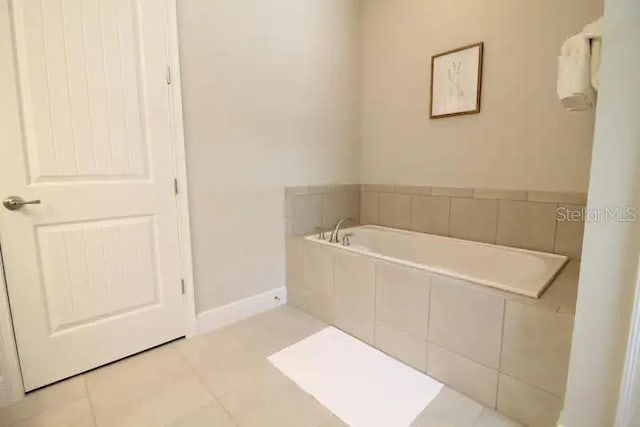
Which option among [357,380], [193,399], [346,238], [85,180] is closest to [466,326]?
[357,380]

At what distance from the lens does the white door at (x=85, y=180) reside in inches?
54.8

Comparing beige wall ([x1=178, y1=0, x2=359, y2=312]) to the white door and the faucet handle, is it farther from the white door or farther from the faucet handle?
the faucet handle

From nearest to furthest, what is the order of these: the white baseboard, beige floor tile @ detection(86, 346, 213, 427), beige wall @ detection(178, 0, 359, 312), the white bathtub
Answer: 1. beige floor tile @ detection(86, 346, 213, 427)
2. the white bathtub
3. beige wall @ detection(178, 0, 359, 312)
4. the white baseboard

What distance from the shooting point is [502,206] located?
2.10 metres

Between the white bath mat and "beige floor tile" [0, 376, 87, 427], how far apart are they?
94 centimetres

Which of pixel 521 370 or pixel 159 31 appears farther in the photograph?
pixel 159 31

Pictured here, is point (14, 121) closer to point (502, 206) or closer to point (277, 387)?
point (277, 387)

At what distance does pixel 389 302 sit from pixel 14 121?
1.95 meters

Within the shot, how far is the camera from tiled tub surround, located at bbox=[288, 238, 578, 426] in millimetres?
1246

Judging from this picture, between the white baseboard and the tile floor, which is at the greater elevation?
the white baseboard

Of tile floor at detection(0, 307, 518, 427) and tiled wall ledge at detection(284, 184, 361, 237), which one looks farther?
tiled wall ledge at detection(284, 184, 361, 237)

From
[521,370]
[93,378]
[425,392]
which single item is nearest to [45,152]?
[93,378]

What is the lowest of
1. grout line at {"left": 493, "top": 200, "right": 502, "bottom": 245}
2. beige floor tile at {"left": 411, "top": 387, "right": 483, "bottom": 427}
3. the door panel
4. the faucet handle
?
beige floor tile at {"left": 411, "top": 387, "right": 483, "bottom": 427}

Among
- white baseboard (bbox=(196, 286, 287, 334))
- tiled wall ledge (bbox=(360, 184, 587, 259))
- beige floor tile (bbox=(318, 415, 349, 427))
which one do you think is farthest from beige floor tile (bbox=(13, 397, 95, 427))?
tiled wall ledge (bbox=(360, 184, 587, 259))
